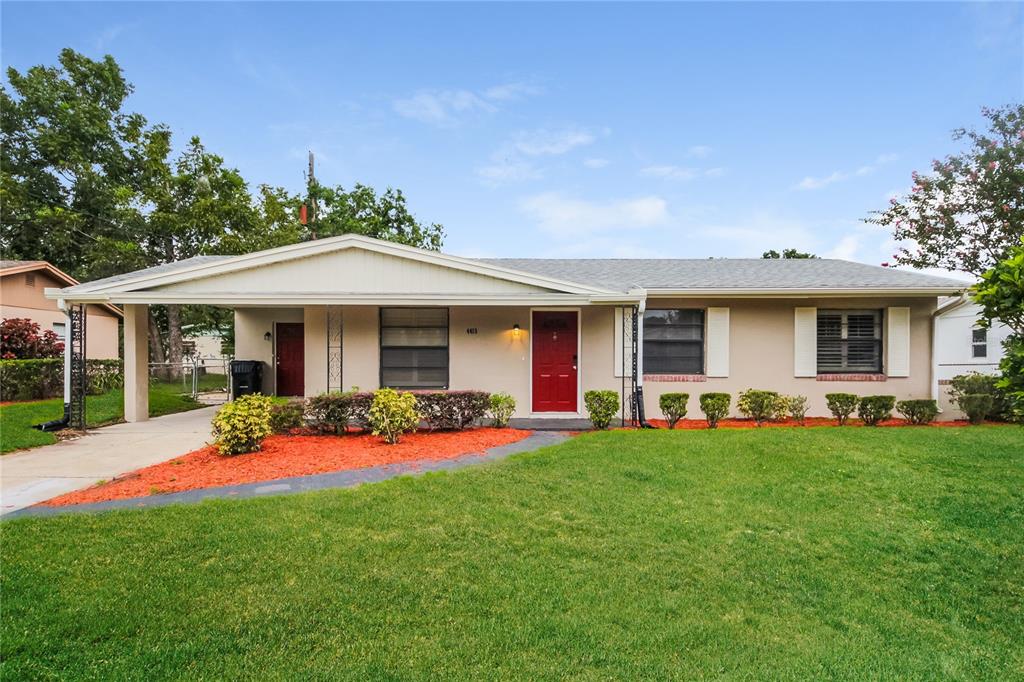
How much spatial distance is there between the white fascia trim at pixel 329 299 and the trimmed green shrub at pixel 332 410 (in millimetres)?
1892

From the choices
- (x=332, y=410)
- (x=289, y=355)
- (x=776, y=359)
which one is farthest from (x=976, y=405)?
(x=289, y=355)

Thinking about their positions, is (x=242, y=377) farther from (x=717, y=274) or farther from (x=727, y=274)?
(x=727, y=274)

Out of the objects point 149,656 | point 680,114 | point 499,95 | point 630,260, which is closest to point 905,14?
point 680,114

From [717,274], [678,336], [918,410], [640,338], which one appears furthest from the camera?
[717,274]

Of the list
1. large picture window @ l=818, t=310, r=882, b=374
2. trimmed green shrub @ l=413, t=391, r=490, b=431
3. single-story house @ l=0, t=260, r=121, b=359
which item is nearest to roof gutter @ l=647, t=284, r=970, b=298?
large picture window @ l=818, t=310, r=882, b=374

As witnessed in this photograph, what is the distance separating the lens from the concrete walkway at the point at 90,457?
17.4 ft

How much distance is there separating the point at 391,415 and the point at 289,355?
7322mm

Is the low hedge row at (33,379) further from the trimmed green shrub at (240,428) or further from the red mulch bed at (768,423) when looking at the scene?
the red mulch bed at (768,423)

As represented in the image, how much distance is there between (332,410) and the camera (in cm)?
788

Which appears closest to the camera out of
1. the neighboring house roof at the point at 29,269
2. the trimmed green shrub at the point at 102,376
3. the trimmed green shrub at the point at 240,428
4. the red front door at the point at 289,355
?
the trimmed green shrub at the point at 240,428

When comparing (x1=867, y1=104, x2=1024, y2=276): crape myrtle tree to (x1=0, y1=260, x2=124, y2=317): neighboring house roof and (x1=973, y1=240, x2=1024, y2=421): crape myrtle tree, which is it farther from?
(x1=0, y1=260, x2=124, y2=317): neighboring house roof

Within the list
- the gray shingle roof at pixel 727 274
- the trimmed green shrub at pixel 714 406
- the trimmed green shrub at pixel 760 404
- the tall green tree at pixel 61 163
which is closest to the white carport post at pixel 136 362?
the gray shingle roof at pixel 727 274

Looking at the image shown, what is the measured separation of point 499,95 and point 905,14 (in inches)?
397

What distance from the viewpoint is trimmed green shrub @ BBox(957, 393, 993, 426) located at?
9117mm
